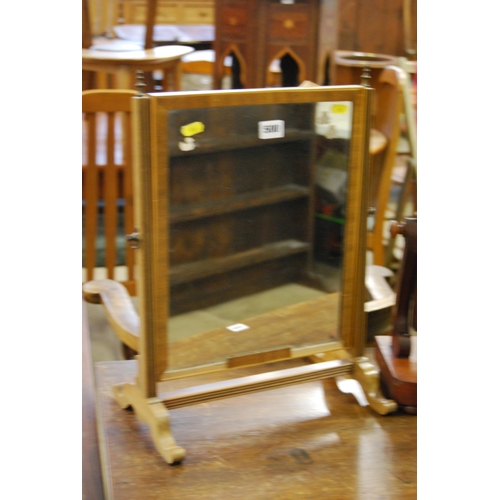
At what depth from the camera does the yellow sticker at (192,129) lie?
95 cm

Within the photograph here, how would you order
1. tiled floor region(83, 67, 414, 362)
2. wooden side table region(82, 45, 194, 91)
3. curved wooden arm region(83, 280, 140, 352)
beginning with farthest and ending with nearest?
1. wooden side table region(82, 45, 194, 91)
2. curved wooden arm region(83, 280, 140, 352)
3. tiled floor region(83, 67, 414, 362)

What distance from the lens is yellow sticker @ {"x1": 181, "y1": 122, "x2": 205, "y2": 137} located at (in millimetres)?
947

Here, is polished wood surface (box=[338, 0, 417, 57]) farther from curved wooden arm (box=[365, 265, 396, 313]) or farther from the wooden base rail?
the wooden base rail

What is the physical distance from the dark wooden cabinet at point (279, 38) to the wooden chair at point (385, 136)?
1057 mm

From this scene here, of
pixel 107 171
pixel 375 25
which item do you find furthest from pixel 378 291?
pixel 375 25

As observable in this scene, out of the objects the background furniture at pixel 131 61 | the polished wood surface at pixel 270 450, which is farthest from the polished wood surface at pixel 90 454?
the background furniture at pixel 131 61

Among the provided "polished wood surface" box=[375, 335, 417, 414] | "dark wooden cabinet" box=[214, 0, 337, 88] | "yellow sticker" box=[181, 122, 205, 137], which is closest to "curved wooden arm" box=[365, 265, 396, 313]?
"polished wood surface" box=[375, 335, 417, 414]

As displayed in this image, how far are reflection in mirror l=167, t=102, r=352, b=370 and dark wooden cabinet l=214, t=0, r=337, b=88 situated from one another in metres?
2.64

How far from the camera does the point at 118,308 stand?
4.91ft

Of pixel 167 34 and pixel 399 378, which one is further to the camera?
pixel 167 34

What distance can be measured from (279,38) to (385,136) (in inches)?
60.1

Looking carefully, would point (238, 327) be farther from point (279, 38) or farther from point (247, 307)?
point (279, 38)
